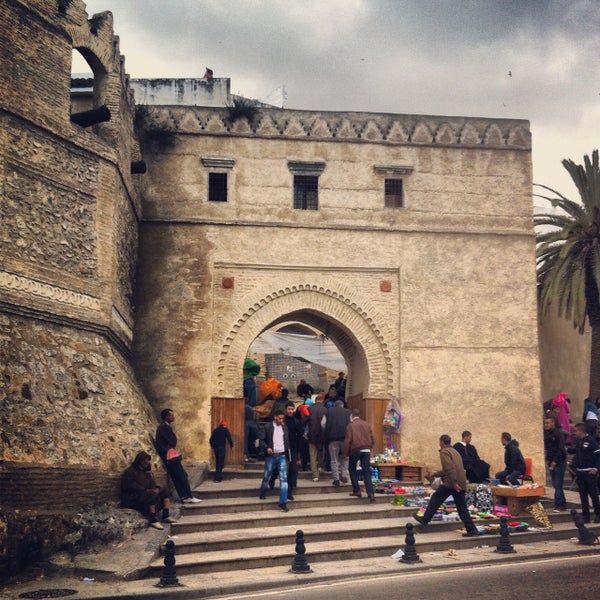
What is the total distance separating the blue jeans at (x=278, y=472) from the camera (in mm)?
12734

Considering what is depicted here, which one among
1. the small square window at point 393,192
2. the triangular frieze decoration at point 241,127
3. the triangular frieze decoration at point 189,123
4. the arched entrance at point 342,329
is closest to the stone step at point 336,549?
the arched entrance at point 342,329

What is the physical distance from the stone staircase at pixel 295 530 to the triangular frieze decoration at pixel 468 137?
7.85 m

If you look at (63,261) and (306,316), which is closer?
(63,261)

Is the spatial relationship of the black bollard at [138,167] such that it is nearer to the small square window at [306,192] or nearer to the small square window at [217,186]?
the small square window at [217,186]

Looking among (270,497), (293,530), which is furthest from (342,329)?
(293,530)

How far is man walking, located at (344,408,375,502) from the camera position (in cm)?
1334

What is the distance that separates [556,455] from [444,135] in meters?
7.52

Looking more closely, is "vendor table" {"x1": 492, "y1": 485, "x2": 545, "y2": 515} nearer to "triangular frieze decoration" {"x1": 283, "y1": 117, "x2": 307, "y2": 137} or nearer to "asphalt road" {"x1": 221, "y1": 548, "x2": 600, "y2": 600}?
"asphalt road" {"x1": 221, "y1": 548, "x2": 600, "y2": 600}

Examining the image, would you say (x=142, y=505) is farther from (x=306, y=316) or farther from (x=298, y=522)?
(x=306, y=316)

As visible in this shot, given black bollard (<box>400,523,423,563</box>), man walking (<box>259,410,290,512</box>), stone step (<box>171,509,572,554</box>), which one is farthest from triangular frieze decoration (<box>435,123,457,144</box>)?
black bollard (<box>400,523,423,563</box>)

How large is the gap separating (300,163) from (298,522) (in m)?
7.86

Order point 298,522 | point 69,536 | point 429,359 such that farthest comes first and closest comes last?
point 429,359, point 298,522, point 69,536

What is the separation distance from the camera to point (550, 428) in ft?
44.5

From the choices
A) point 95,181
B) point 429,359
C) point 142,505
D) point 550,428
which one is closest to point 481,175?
point 429,359
